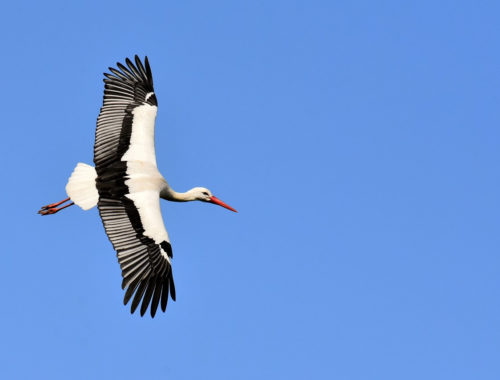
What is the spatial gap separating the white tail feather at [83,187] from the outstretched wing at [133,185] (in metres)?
0.13

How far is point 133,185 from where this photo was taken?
52.6ft

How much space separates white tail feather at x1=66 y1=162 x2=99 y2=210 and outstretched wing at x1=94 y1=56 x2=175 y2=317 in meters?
0.13

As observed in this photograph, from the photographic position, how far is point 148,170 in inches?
647

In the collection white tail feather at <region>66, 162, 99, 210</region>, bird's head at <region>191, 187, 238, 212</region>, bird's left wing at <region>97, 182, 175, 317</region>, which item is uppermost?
bird's head at <region>191, 187, 238, 212</region>

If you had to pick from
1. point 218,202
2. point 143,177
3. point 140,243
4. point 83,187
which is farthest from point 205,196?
point 140,243

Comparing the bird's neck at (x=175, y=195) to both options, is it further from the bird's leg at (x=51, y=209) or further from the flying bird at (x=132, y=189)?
the bird's leg at (x=51, y=209)

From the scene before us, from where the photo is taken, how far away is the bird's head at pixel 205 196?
59.2 ft

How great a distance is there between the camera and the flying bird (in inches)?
590

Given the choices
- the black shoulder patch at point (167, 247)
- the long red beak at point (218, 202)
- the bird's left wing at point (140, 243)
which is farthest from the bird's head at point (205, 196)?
the black shoulder patch at point (167, 247)

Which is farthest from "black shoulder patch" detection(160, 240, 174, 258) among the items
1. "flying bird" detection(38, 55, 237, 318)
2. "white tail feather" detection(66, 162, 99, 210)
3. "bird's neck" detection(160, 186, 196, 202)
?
"bird's neck" detection(160, 186, 196, 202)

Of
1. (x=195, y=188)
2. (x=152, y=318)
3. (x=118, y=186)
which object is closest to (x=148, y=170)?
(x=118, y=186)

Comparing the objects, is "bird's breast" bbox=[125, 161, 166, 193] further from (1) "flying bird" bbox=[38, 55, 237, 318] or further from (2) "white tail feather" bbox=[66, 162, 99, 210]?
(2) "white tail feather" bbox=[66, 162, 99, 210]

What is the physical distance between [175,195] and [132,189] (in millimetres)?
1624

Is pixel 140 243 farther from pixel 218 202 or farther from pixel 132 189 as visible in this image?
pixel 218 202
